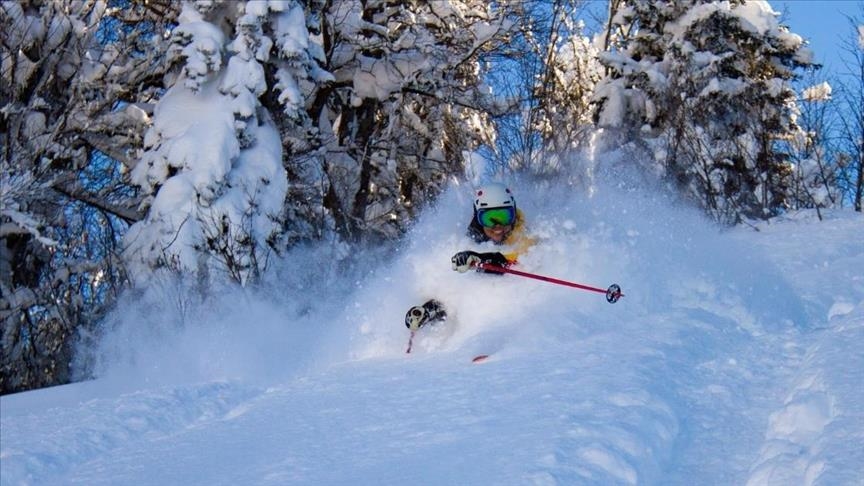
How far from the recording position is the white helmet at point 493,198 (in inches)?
337

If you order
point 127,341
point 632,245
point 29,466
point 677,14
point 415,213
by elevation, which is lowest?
point 29,466

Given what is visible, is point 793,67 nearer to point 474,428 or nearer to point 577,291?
point 577,291

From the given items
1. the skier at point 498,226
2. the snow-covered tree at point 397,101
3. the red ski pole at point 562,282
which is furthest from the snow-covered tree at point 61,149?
the red ski pole at point 562,282

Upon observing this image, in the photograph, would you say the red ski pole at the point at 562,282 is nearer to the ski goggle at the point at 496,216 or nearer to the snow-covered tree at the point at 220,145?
the ski goggle at the point at 496,216

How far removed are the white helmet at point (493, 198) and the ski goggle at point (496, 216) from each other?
0.13 feet

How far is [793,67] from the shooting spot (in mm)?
18875

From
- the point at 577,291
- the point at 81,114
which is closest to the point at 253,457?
the point at 577,291

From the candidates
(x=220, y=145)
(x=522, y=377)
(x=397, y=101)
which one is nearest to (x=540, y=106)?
(x=397, y=101)

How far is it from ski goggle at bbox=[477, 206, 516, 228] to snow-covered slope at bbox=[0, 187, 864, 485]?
0.40 metres

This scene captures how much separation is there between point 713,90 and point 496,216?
36.4ft

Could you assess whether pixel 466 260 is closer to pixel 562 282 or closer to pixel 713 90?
pixel 562 282

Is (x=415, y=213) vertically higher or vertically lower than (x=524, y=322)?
higher

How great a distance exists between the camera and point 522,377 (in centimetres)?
532

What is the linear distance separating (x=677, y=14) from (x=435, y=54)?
21.2 ft
